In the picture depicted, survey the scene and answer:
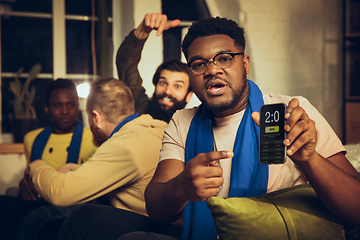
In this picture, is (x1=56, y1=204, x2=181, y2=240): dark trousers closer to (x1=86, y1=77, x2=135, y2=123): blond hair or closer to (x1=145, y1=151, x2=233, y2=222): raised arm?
(x1=145, y1=151, x2=233, y2=222): raised arm

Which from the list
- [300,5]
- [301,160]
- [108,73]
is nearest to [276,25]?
[300,5]

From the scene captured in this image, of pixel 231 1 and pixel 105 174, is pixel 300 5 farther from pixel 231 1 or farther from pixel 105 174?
pixel 105 174

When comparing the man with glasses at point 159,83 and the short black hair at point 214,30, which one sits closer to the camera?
the short black hair at point 214,30

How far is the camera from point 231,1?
3123mm

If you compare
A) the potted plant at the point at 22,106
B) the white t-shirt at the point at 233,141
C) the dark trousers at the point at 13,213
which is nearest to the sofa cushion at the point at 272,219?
the white t-shirt at the point at 233,141

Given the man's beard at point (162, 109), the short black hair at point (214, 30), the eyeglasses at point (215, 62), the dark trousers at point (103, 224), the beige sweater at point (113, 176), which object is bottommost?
the dark trousers at point (103, 224)

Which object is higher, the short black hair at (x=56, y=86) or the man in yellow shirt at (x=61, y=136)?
the short black hair at (x=56, y=86)

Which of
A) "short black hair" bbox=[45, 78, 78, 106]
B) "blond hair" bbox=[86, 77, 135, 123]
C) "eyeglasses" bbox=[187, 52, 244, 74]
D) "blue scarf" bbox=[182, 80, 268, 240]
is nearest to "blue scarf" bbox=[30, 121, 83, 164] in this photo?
"short black hair" bbox=[45, 78, 78, 106]

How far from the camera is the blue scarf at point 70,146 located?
7.22 feet

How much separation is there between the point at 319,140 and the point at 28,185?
59.5 inches

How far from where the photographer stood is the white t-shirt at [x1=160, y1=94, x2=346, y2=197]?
3.11 feet

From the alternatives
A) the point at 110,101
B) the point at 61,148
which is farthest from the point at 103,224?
the point at 61,148

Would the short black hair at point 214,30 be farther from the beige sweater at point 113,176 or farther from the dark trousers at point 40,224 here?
the dark trousers at point 40,224

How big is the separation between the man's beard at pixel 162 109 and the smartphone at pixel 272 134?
1.38 m
